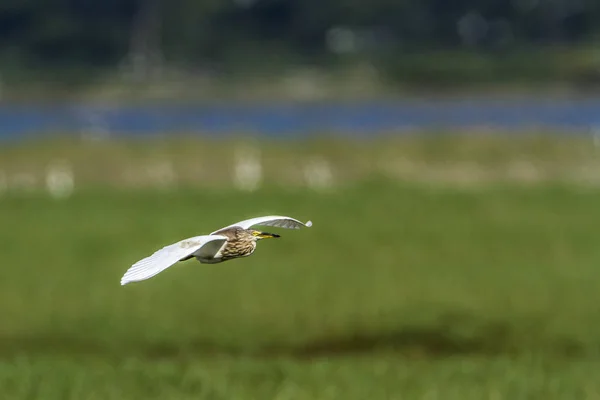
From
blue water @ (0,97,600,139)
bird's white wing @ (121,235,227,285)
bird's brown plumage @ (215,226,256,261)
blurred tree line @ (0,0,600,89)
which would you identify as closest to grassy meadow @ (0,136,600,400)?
bird's brown plumage @ (215,226,256,261)

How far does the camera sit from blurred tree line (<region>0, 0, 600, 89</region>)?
129m

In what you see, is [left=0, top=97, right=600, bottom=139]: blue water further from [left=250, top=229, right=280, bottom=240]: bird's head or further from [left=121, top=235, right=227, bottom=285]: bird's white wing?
[left=121, top=235, right=227, bottom=285]: bird's white wing

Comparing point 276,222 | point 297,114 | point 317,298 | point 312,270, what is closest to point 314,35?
point 297,114

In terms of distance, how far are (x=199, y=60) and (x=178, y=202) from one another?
321 ft

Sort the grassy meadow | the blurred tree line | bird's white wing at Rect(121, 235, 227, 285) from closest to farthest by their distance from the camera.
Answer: bird's white wing at Rect(121, 235, 227, 285) → the grassy meadow → the blurred tree line

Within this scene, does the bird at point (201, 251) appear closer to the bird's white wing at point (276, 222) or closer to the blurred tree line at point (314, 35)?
the bird's white wing at point (276, 222)

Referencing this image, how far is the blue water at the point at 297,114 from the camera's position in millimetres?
96438

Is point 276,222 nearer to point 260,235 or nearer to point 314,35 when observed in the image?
point 260,235

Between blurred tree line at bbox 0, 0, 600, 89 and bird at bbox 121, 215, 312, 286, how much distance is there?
12308 centimetres

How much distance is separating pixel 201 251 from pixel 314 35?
13621cm

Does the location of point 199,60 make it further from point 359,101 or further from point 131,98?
point 359,101

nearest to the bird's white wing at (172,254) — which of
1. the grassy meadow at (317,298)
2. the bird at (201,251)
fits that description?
the bird at (201,251)

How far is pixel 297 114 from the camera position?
114 meters

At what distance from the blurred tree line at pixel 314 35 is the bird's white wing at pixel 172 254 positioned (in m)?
123
